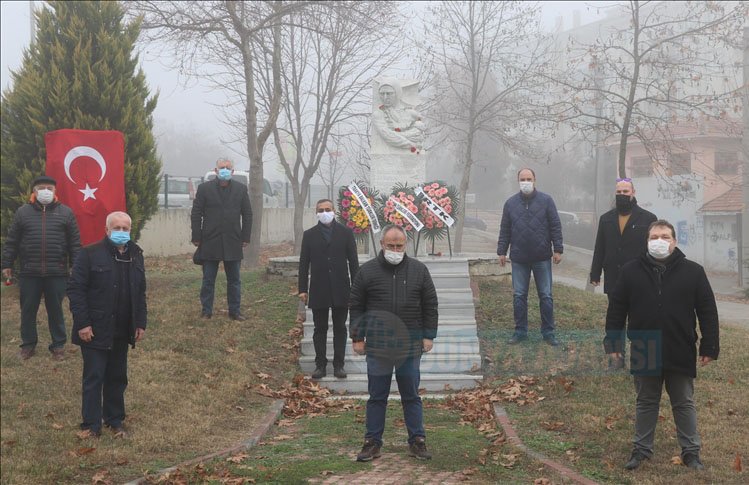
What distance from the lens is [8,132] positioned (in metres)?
15.1

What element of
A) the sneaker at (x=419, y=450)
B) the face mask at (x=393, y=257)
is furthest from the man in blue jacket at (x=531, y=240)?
the sneaker at (x=419, y=450)

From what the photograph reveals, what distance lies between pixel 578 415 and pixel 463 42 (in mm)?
24614

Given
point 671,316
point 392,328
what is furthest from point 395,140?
point 671,316

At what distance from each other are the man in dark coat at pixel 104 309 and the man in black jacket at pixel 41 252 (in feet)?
9.69

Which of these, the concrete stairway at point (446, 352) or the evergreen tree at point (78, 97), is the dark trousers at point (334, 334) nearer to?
the concrete stairway at point (446, 352)

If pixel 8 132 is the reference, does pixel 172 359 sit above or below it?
below

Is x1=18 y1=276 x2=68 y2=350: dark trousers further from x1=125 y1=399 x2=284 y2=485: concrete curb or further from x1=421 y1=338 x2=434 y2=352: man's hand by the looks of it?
x1=421 y1=338 x2=434 y2=352: man's hand

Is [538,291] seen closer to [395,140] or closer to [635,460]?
[635,460]

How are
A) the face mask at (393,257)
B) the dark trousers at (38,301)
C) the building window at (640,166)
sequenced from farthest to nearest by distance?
the building window at (640,166), the dark trousers at (38,301), the face mask at (393,257)

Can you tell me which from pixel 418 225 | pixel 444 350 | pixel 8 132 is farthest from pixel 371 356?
pixel 8 132

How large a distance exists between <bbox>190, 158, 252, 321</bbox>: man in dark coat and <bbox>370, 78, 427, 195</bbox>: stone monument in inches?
155

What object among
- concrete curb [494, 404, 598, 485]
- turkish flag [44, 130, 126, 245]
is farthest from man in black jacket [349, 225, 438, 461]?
turkish flag [44, 130, 126, 245]

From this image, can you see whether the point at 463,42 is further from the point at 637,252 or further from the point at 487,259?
the point at 637,252

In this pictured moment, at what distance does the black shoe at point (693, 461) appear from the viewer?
656 centimetres
